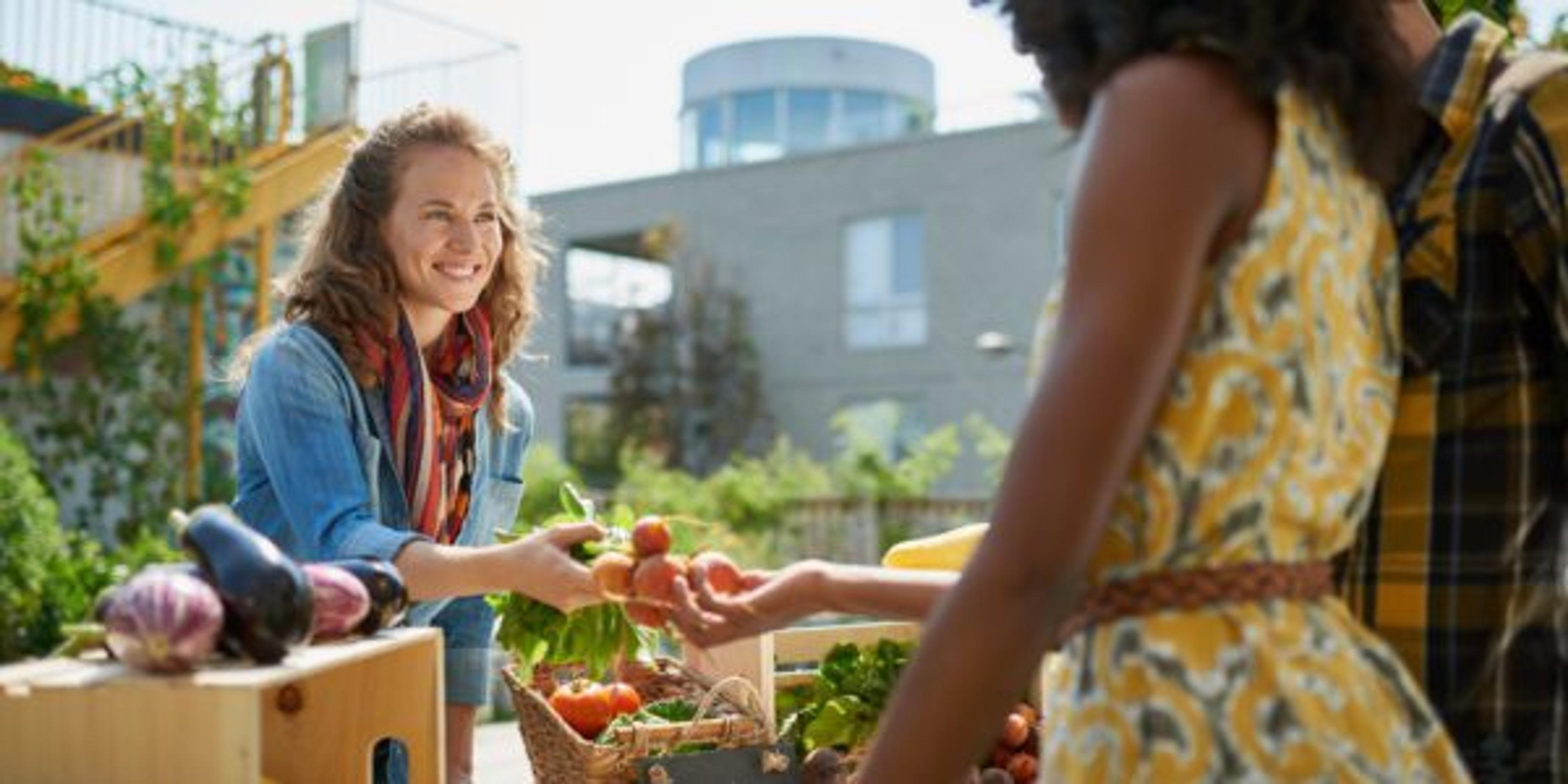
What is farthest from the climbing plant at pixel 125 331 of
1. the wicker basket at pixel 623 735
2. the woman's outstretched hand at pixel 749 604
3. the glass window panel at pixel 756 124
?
the glass window panel at pixel 756 124

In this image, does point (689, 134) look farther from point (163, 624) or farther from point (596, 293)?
point (163, 624)

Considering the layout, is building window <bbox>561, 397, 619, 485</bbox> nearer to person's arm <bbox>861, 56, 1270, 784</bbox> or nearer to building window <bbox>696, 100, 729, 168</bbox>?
building window <bbox>696, 100, 729, 168</bbox>

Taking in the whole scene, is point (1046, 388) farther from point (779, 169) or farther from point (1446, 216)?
point (779, 169)

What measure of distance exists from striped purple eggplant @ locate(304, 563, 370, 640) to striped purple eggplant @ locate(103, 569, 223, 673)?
0.59ft

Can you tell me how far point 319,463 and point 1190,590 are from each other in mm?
1469

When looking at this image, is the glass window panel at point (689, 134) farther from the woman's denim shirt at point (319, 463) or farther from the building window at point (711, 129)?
the woman's denim shirt at point (319, 463)

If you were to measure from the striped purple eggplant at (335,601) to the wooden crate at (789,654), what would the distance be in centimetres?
96

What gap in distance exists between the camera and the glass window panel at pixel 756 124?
32.6 m

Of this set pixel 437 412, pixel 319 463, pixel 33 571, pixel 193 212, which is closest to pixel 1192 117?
pixel 319 463

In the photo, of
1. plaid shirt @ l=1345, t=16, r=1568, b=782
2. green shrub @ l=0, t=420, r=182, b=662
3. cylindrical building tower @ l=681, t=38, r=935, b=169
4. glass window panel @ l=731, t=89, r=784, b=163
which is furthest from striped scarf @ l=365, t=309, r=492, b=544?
glass window panel @ l=731, t=89, r=784, b=163

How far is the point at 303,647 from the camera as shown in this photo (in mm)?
1803

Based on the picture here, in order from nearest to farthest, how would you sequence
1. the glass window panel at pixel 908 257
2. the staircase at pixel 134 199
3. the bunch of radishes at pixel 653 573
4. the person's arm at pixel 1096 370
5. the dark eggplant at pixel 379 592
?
the person's arm at pixel 1096 370 < the bunch of radishes at pixel 653 573 < the dark eggplant at pixel 379 592 < the staircase at pixel 134 199 < the glass window panel at pixel 908 257

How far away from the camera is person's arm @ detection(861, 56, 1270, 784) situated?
45.9 inches

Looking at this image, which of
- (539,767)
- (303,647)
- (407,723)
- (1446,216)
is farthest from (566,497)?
(1446,216)
